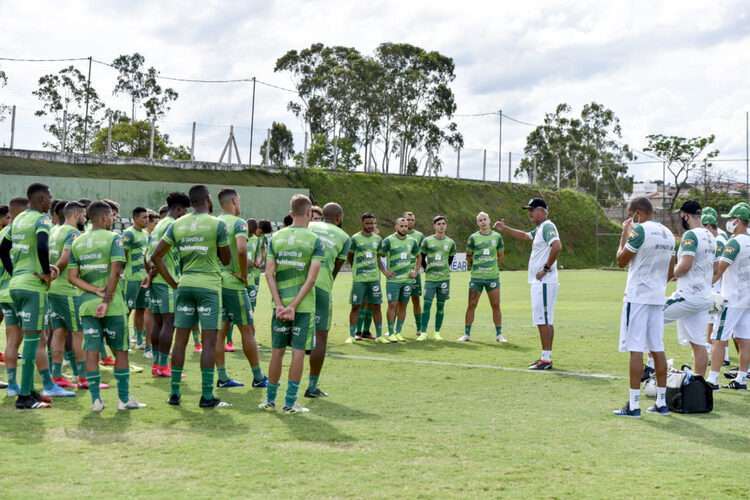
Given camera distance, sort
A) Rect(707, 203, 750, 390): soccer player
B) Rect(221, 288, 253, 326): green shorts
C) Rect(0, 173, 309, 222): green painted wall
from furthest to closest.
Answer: Rect(0, 173, 309, 222): green painted wall → Rect(707, 203, 750, 390): soccer player → Rect(221, 288, 253, 326): green shorts

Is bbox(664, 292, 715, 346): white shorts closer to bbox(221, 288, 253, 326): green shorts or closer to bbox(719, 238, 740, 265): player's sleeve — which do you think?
bbox(719, 238, 740, 265): player's sleeve

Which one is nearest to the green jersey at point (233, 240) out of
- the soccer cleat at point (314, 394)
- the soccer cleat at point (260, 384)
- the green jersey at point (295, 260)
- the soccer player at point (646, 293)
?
the green jersey at point (295, 260)

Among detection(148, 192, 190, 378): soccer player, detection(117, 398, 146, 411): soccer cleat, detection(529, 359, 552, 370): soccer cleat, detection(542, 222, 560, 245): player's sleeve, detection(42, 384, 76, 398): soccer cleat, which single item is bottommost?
detection(42, 384, 76, 398): soccer cleat

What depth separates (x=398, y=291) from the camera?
15.2 m

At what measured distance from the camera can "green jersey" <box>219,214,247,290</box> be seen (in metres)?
9.14

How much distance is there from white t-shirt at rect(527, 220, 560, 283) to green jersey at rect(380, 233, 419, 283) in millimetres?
3452

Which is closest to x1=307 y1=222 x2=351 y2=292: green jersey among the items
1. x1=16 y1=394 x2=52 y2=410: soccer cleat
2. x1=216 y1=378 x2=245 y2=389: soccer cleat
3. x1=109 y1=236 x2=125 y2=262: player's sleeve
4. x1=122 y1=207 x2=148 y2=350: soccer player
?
x1=216 y1=378 x2=245 y2=389: soccer cleat

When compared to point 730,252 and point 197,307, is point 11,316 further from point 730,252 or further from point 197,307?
point 730,252

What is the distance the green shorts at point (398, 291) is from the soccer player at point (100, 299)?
23.4ft

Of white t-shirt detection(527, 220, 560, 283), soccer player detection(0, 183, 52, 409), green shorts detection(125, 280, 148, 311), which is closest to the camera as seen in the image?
soccer player detection(0, 183, 52, 409)

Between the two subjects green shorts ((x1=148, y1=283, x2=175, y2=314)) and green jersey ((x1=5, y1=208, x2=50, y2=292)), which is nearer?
green jersey ((x1=5, y1=208, x2=50, y2=292))

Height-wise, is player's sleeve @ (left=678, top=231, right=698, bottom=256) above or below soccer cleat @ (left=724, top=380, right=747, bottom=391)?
above

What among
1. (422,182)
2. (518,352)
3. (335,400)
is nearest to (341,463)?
(335,400)

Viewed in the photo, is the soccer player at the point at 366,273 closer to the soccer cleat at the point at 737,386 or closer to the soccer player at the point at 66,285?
the soccer player at the point at 66,285
